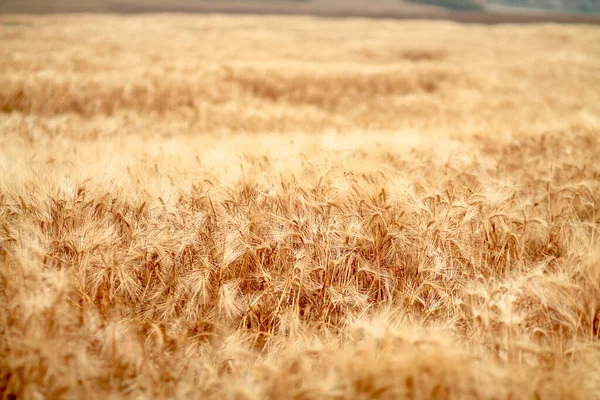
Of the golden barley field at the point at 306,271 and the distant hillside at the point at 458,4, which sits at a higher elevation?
the distant hillside at the point at 458,4

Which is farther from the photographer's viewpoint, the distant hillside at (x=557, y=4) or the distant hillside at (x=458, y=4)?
the distant hillside at (x=557, y=4)

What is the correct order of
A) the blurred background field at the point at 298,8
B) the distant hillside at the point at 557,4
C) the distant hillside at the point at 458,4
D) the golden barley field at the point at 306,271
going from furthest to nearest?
the distant hillside at the point at 557,4
the distant hillside at the point at 458,4
the blurred background field at the point at 298,8
the golden barley field at the point at 306,271

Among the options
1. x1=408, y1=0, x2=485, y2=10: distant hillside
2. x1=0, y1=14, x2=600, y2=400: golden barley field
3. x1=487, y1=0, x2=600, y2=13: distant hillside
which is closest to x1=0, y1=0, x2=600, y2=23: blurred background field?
x1=408, y1=0, x2=485, y2=10: distant hillside

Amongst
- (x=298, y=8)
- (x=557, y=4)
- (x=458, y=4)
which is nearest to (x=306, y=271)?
(x=298, y=8)

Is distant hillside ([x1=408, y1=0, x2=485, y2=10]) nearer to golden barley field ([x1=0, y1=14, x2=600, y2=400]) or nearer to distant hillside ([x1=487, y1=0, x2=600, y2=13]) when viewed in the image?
distant hillside ([x1=487, y1=0, x2=600, y2=13])

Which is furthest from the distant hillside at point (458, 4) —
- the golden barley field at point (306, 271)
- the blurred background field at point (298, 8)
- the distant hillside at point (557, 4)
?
the golden barley field at point (306, 271)

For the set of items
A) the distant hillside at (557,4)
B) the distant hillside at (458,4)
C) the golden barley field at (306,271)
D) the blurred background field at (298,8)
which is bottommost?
the golden barley field at (306,271)

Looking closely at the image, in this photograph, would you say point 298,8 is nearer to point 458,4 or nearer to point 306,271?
point 458,4

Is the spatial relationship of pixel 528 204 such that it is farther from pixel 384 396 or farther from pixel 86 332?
pixel 86 332

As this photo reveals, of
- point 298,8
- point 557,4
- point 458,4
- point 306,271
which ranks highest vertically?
point 557,4

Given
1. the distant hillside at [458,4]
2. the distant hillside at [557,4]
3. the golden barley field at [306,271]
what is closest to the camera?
the golden barley field at [306,271]

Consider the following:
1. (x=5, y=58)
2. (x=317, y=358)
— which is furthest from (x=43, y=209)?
(x=5, y=58)

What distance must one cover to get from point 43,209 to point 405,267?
204 cm

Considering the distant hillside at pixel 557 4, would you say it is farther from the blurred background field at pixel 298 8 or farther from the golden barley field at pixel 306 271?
the golden barley field at pixel 306 271
